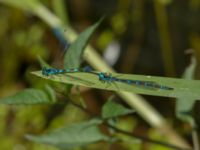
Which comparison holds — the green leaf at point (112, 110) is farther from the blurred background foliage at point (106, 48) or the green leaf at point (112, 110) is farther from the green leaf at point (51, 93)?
the blurred background foliage at point (106, 48)

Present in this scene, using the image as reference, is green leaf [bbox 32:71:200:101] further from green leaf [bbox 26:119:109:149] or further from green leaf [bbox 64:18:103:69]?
green leaf [bbox 26:119:109:149]

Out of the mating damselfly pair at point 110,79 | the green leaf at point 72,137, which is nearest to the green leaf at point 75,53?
the mating damselfly pair at point 110,79

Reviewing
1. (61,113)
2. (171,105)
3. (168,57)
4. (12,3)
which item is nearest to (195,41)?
(168,57)

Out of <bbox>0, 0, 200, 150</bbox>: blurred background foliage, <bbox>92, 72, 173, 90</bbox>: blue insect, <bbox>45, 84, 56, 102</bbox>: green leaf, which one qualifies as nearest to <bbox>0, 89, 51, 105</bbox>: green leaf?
<bbox>45, 84, 56, 102</bbox>: green leaf

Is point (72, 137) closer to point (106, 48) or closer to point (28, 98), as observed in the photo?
point (28, 98)

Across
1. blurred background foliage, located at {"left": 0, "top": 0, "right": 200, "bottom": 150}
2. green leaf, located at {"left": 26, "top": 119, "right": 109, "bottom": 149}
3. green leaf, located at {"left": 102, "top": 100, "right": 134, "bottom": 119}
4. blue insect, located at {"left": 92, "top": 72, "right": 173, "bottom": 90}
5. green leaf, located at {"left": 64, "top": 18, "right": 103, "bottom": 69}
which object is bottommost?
green leaf, located at {"left": 26, "top": 119, "right": 109, "bottom": 149}

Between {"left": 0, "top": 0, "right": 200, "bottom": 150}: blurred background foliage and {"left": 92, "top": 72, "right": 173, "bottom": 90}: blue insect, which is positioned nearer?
{"left": 92, "top": 72, "right": 173, "bottom": 90}: blue insect

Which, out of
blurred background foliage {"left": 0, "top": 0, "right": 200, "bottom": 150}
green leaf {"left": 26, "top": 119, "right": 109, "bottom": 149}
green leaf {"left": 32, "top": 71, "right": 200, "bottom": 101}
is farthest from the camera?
blurred background foliage {"left": 0, "top": 0, "right": 200, "bottom": 150}
